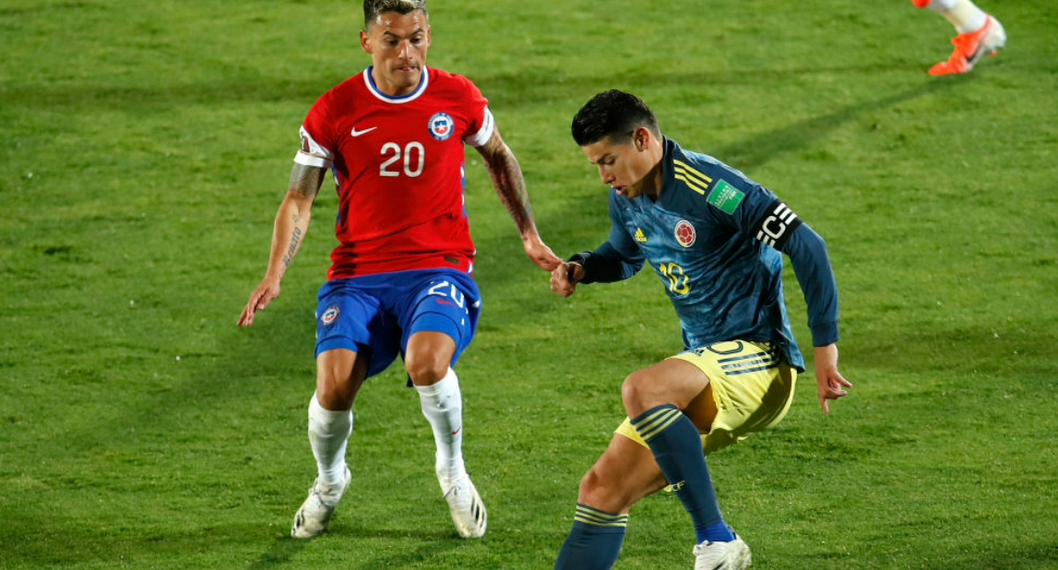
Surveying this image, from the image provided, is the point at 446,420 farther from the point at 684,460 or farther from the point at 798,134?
the point at 798,134

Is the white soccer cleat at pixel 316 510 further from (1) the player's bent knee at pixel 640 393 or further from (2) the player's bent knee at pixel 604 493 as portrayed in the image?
(1) the player's bent knee at pixel 640 393

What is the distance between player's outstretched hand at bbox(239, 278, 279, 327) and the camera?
450 centimetres

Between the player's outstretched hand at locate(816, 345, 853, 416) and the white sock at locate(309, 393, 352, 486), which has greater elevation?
the player's outstretched hand at locate(816, 345, 853, 416)

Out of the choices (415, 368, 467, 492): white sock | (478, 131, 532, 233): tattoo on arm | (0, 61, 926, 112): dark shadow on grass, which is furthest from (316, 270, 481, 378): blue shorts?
(0, 61, 926, 112): dark shadow on grass

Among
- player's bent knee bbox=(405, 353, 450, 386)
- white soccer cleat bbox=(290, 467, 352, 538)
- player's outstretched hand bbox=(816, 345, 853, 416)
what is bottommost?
white soccer cleat bbox=(290, 467, 352, 538)

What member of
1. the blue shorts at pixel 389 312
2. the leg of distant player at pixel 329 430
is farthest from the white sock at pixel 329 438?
the blue shorts at pixel 389 312

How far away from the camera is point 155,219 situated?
777cm

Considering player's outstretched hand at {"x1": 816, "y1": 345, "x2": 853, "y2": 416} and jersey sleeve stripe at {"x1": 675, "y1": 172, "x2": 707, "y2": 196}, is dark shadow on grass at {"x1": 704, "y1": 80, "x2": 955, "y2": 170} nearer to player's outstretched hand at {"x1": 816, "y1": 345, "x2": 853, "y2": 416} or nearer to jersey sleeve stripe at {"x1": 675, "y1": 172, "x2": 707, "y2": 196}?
jersey sleeve stripe at {"x1": 675, "y1": 172, "x2": 707, "y2": 196}

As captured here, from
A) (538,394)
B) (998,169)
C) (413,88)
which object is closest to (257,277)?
(538,394)

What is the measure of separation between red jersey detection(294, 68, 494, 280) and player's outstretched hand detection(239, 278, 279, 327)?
1.25ft

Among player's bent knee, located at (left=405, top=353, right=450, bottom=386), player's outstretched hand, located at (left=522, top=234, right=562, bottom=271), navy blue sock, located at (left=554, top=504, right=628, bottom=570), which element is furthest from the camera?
player's outstretched hand, located at (left=522, top=234, right=562, bottom=271)

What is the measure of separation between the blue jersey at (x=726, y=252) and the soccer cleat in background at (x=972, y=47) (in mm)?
5128

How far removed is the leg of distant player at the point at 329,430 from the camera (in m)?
4.67

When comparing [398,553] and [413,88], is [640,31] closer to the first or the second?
[413,88]
